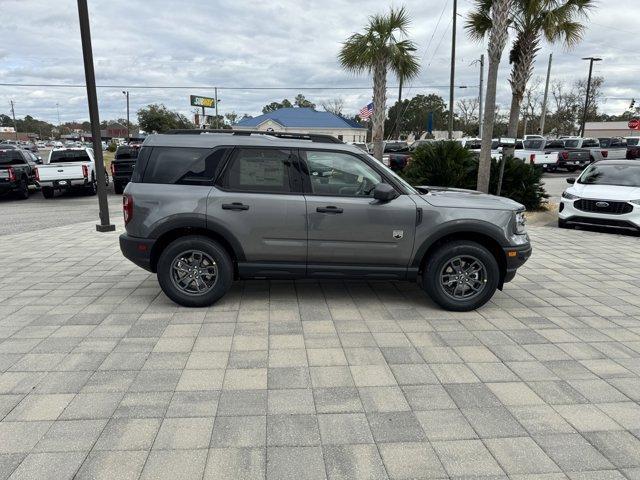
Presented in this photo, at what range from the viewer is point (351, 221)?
16.6 feet

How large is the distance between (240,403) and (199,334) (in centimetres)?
138

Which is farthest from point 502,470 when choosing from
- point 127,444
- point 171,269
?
point 171,269

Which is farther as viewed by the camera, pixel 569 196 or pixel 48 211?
pixel 48 211

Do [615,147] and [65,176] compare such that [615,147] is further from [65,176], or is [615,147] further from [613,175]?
[65,176]

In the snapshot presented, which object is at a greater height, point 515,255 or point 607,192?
point 607,192

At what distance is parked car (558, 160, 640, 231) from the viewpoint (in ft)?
31.1

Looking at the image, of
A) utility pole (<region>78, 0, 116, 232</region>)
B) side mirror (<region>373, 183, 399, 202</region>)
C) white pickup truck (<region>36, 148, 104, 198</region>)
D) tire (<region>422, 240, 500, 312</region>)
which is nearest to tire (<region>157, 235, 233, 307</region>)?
side mirror (<region>373, 183, 399, 202</region>)

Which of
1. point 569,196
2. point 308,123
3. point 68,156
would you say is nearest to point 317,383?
point 569,196

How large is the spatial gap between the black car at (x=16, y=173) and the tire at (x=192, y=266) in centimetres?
1391

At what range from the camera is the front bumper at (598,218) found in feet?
30.9

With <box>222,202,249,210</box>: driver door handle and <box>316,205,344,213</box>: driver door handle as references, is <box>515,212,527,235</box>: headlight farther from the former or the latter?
<box>222,202,249,210</box>: driver door handle

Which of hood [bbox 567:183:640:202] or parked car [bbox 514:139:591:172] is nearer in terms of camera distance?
hood [bbox 567:183:640:202]

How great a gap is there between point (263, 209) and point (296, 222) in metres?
0.38

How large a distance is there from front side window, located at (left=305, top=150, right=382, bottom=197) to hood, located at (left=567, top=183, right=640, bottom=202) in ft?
22.5
